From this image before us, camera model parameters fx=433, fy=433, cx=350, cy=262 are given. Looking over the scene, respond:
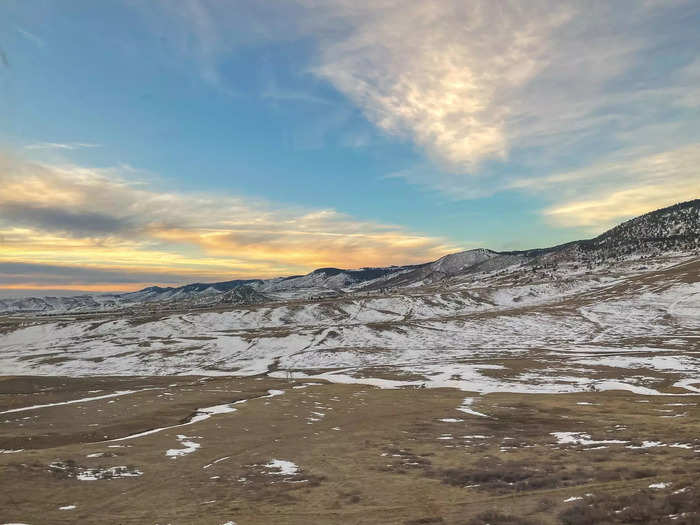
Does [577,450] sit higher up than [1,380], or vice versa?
[577,450]

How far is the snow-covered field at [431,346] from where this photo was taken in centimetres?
7562

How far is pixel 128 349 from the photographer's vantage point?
136 metres

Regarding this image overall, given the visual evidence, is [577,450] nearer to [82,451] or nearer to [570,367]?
[82,451]

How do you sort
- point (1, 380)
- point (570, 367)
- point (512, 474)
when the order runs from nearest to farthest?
point (512, 474)
point (570, 367)
point (1, 380)

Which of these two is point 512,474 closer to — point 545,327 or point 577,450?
point 577,450

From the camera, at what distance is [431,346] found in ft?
414

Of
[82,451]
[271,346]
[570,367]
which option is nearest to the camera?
[82,451]

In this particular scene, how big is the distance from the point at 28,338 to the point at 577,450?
645 feet

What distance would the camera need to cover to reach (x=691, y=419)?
35.7m

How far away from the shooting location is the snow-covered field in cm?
7562

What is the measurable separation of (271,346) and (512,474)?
116849mm

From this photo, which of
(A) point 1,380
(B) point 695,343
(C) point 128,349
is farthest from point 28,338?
(B) point 695,343

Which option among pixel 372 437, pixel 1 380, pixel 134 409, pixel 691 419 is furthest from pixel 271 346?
pixel 691 419

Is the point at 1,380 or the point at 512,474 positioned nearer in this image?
the point at 512,474
